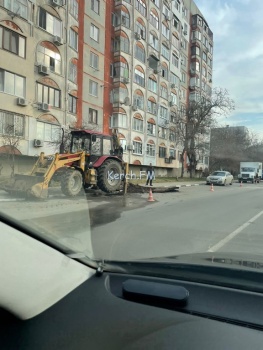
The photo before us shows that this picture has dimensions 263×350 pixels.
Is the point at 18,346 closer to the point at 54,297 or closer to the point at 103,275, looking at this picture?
the point at 54,297

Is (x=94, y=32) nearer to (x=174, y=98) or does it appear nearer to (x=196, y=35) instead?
(x=174, y=98)

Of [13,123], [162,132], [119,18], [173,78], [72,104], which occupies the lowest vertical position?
[13,123]

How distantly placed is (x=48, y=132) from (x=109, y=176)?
12.4 meters

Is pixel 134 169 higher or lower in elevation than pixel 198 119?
lower

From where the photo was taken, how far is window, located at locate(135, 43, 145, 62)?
3866 cm

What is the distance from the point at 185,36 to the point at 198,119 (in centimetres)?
1680

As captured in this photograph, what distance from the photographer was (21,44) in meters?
24.4

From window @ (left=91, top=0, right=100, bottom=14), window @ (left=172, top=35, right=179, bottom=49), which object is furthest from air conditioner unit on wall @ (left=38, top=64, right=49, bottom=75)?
window @ (left=172, top=35, right=179, bottom=49)

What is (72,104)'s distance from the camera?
29953mm

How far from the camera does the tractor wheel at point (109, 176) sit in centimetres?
1566

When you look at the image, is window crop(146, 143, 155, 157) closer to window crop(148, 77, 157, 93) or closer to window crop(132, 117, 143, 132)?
window crop(132, 117, 143, 132)

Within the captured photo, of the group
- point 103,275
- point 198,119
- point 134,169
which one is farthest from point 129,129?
point 103,275

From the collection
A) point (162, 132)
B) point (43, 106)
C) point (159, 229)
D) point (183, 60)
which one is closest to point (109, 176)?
point (159, 229)

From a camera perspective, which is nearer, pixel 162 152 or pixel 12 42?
pixel 12 42
